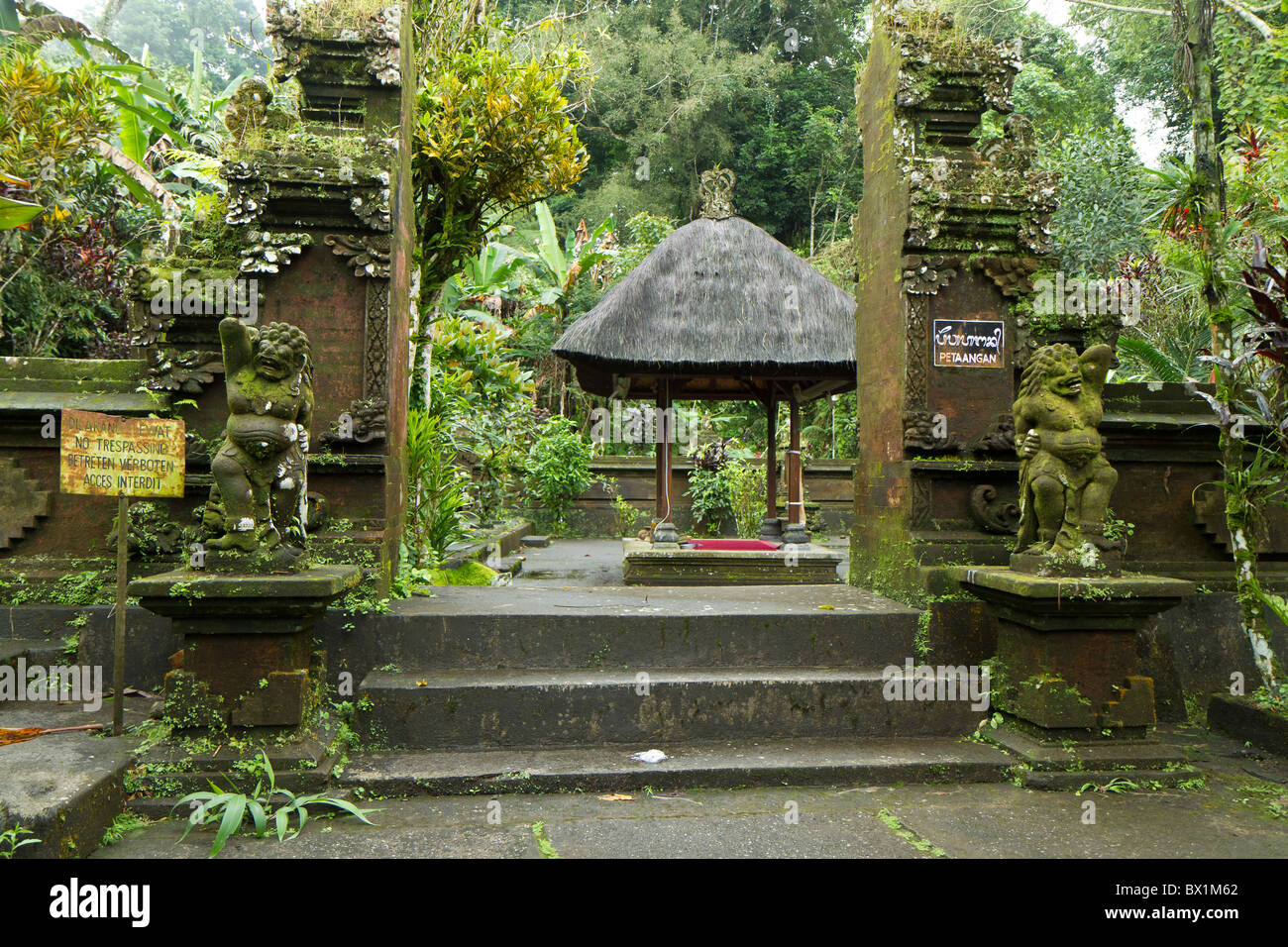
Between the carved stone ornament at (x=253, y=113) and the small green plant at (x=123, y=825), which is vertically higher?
the carved stone ornament at (x=253, y=113)

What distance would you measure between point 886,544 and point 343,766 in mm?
3327

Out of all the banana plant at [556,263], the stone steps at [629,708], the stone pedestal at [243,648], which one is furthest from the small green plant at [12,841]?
the banana plant at [556,263]

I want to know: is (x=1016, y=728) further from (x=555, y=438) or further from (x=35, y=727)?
(x=555, y=438)

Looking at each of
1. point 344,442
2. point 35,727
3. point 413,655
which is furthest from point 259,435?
point 35,727

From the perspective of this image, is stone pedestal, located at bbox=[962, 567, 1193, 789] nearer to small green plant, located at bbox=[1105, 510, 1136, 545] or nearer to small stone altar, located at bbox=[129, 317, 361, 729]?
small green plant, located at bbox=[1105, 510, 1136, 545]

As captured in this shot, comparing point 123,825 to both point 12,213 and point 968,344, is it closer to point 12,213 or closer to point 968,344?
point 12,213

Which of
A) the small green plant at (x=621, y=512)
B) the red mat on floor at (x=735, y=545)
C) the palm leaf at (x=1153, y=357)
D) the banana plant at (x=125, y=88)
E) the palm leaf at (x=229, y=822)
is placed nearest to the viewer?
the palm leaf at (x=229, y=822)

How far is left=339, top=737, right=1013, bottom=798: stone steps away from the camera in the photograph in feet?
11.7

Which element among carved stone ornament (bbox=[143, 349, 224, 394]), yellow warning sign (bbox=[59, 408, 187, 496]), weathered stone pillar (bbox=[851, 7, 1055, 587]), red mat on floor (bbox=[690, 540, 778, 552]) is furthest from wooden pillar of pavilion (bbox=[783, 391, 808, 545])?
yellow warning sign (bbox=[59, 408, 187, 496])

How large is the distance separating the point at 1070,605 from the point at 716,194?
8255 mm

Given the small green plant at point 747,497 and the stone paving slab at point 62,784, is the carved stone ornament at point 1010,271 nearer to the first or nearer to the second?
the stone paving slab at point 62,784

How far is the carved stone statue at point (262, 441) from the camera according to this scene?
3650 mm

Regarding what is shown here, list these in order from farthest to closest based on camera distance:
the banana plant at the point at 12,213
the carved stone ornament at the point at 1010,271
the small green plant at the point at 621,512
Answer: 1. the small green plant at the point at 621,512
2. the carved stone ornament at the point at 1010,271
3. the banana plant at the point at 12,213

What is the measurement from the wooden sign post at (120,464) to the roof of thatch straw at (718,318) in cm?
540
